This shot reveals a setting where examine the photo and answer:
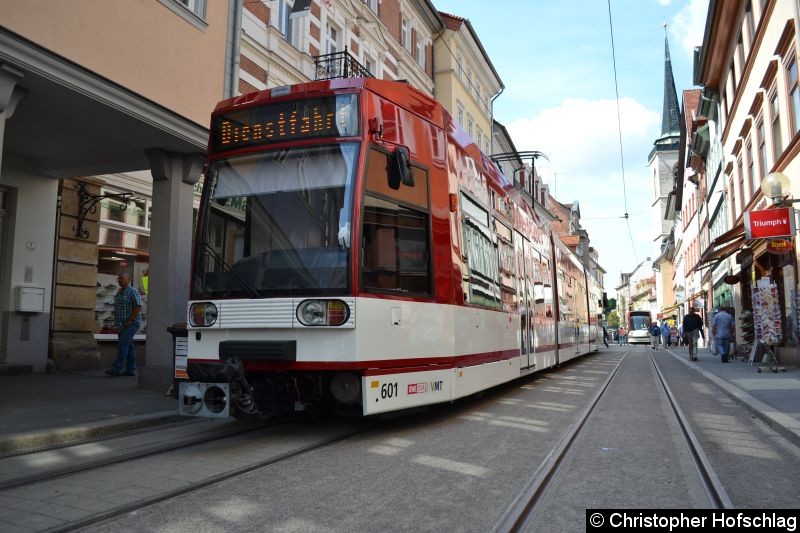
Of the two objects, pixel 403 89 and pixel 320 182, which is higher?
pixel 403 89

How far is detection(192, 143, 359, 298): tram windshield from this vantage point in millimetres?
5531

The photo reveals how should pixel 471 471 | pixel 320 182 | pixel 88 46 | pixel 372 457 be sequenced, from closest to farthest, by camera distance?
1. pixel 471 471
2. pixel 372 457
3. pixel 320 182
4. pixel 88 46

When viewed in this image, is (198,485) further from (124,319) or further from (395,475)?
(124,319)

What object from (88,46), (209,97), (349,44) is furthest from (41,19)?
(349,44)

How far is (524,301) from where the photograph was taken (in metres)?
10.3

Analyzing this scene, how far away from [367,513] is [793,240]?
44.3ft

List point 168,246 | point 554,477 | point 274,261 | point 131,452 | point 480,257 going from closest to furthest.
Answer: point 554,477 → point 131,452 → point 274,261 → point 480,257 → point 168,246

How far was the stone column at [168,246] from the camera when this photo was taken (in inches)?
375

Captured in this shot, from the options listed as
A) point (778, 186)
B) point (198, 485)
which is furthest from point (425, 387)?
point (778, 186)

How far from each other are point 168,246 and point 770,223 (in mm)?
11359

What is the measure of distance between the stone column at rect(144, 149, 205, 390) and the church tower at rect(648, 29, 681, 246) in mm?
73627

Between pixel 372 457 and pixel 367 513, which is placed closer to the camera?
pixel 367 513

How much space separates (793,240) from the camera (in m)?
13.7

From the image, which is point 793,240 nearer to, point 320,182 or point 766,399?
point 766,399
